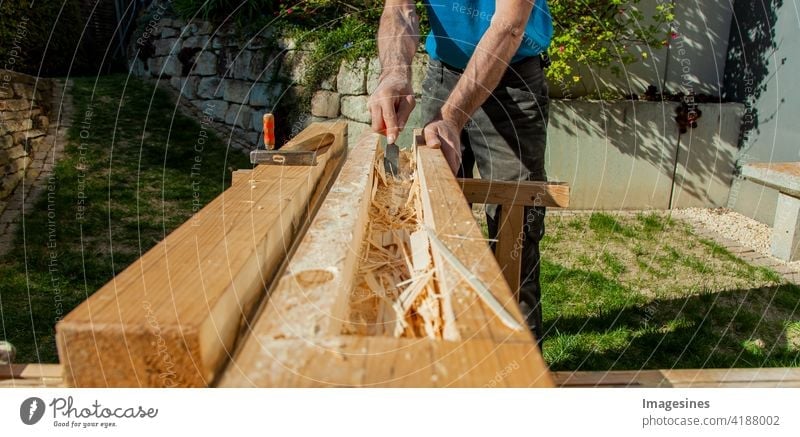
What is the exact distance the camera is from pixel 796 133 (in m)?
6.05

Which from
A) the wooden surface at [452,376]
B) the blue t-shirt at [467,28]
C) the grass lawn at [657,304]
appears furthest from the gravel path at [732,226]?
the wooden surface at [452,376]

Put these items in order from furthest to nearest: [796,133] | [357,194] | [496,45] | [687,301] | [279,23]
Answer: [279,23] < [796,133] < [687,301] < [496,45] < [357,194]

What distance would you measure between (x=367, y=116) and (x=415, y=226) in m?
4.82

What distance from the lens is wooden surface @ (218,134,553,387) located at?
1.00 metres

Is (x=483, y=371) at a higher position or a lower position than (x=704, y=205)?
higher

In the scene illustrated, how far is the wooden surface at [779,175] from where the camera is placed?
15.5ft

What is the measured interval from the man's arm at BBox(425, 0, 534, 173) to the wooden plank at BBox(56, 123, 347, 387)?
1.21 meters

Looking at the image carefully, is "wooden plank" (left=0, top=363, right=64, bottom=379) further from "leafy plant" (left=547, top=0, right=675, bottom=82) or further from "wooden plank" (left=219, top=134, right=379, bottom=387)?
"leafy plant" (left=547, top=0, right=675, bottom=82)

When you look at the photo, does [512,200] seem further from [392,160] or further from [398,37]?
[398,37]

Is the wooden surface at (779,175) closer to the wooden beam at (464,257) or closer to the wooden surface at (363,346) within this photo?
the wooden beam at (464,257)

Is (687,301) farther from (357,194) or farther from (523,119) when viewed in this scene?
(357,194)
